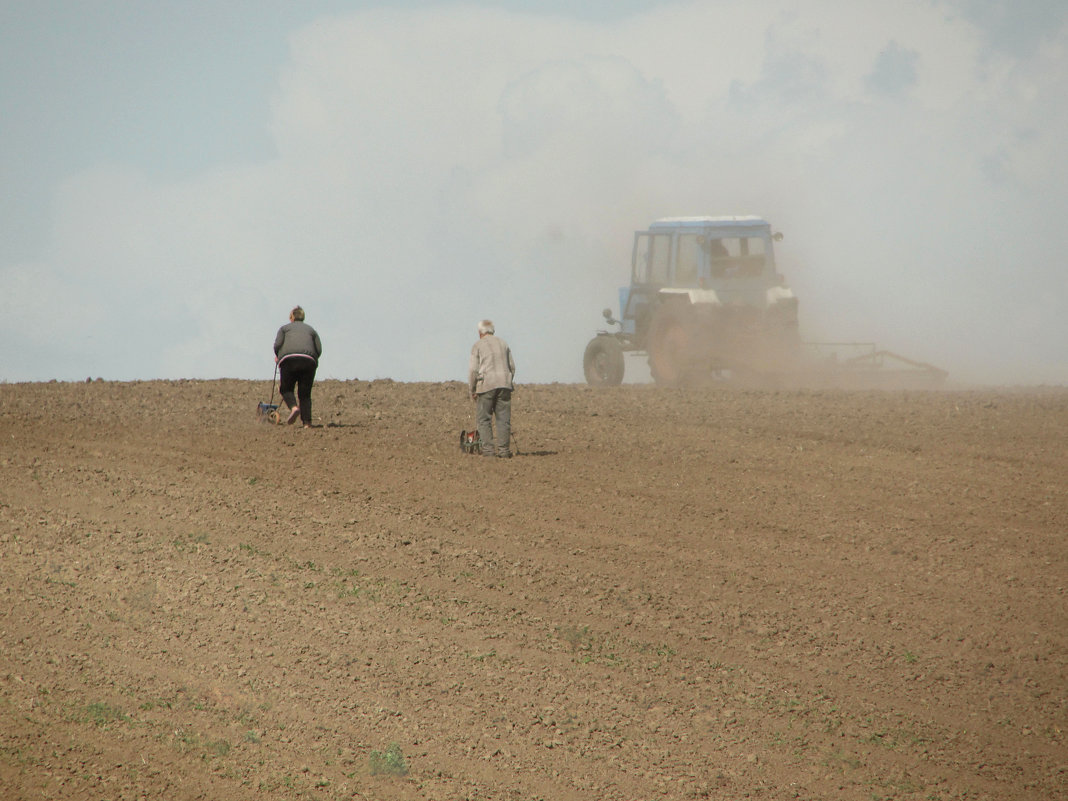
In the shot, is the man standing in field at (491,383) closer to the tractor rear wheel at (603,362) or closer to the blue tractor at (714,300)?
the blue tractor at (714,300)

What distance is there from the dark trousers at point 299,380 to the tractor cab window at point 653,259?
31.2 feet

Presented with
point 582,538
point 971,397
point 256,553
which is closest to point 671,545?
point 582,538

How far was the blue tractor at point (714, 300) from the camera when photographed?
21.0 meters

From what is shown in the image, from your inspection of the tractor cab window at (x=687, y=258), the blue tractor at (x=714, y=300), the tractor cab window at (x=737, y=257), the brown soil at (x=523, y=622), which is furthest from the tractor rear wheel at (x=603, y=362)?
the brown soil at (x=523, y=622)

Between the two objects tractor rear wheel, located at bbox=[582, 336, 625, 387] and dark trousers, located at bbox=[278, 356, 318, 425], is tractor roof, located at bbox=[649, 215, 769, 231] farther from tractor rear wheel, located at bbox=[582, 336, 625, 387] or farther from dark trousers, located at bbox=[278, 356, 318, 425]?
dark trousers, located at bbox=[278, 356, 318, 425]

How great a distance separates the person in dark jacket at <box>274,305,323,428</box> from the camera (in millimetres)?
14273

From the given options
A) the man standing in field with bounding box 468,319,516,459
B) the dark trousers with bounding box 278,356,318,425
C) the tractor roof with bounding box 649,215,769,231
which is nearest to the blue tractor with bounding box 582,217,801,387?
the tractor roof with bounding box 649,215,769,231

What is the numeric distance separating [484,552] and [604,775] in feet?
11.0

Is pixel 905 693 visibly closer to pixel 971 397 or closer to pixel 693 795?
pixel 693 795

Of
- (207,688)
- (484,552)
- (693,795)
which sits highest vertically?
(484,552)

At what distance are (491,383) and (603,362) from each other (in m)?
10.1

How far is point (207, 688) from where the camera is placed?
689 cm

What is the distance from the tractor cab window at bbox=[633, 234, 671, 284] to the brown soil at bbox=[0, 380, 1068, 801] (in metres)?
9.01

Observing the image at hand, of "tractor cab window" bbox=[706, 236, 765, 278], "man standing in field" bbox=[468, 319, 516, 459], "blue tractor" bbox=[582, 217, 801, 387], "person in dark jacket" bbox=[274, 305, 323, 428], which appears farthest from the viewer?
"tractor cab window" bbox=[706, 236, 765, 278]
